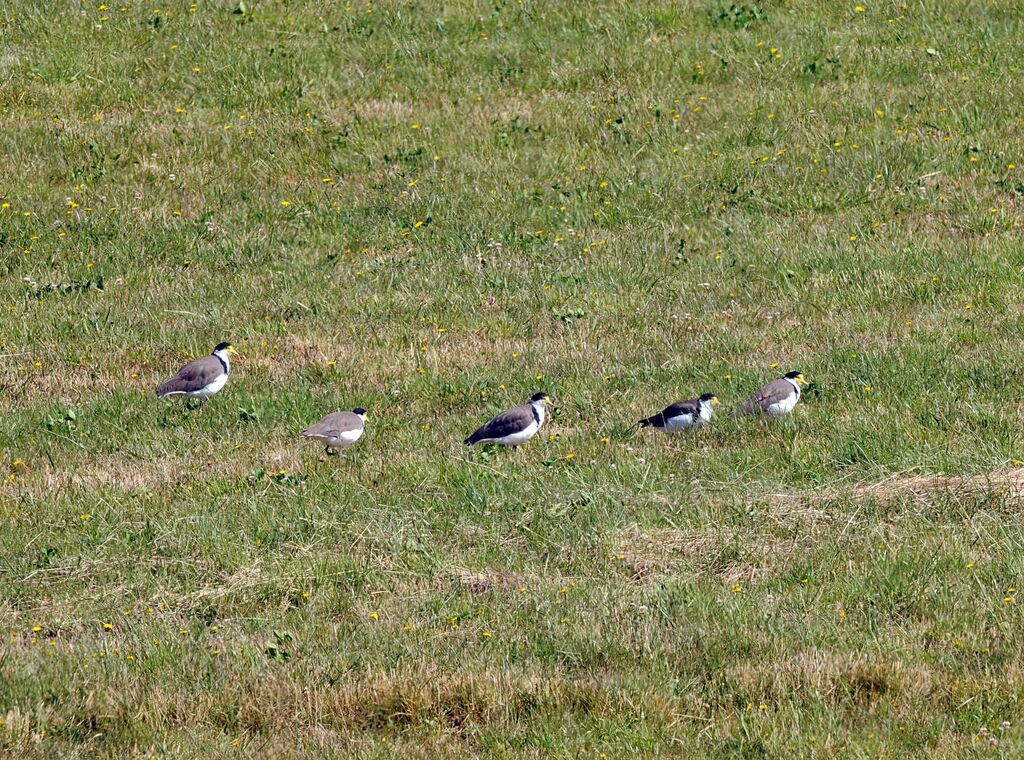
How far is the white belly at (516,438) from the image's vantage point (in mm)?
11539

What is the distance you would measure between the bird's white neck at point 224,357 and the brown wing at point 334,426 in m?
1.91

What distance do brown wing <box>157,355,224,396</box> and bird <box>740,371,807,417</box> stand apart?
16.4 ft

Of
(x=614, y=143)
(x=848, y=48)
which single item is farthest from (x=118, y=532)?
(x=848, y=48)

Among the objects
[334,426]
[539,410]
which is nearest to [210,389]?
[334,426]

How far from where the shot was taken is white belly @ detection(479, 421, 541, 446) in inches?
454

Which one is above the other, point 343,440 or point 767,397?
point 343,440

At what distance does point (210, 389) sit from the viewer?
13023mm

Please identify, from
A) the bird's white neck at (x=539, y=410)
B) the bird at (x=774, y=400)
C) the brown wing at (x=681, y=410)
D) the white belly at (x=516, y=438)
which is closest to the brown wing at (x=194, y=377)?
the white belly at (x=516, y=438)

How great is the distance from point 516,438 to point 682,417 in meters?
1.40

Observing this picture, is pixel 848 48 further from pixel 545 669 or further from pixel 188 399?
pixel 545 669

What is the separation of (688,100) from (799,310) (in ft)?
23.2

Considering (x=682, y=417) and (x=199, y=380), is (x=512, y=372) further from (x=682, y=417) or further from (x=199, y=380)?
(x=199, y=380)

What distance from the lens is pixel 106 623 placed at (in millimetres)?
8422

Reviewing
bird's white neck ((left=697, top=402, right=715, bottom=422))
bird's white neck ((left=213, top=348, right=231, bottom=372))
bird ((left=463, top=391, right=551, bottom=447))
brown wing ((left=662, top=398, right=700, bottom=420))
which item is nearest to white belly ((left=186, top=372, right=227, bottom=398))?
bird's white neck ((left=213, top=348, right=231, bottom=372))
